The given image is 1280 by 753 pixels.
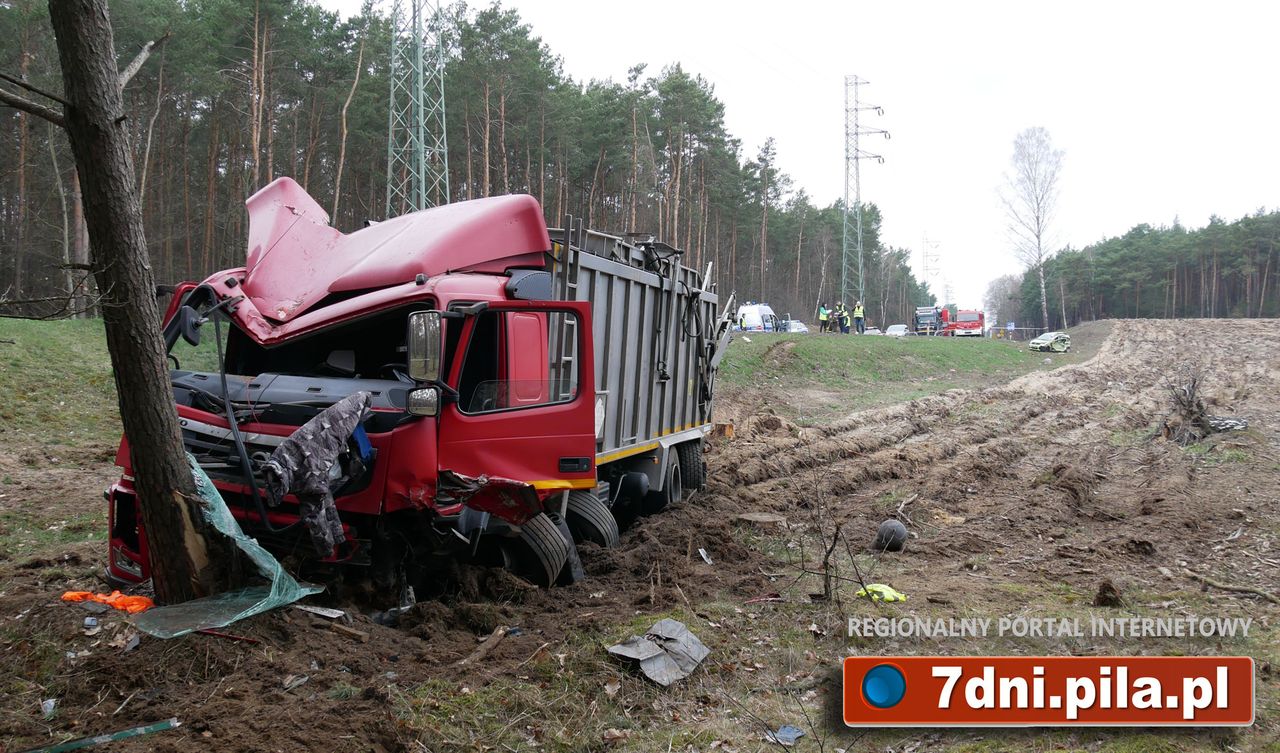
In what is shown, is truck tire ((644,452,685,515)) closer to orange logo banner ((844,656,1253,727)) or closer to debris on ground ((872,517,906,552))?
debris on ground ((872,517,906,552))

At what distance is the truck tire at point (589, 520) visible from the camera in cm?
702

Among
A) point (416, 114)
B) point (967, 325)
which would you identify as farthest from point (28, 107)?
point (967, 325)

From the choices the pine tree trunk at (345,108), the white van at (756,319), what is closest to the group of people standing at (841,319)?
the white van at (756,319)

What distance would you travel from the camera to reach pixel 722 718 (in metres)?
4.29

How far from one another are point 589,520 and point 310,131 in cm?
2618

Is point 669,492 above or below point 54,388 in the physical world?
below

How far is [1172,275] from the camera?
236 ft

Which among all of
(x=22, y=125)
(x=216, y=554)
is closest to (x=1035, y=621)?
(x=216, y=554)

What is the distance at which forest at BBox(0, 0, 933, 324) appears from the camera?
2436 cm

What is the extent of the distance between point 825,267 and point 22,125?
5775 cm

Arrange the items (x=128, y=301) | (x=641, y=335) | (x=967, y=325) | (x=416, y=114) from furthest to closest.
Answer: (x=967, y=325) → (x=416, y=114) → (x=641, y=335) → (x=128, y=301)

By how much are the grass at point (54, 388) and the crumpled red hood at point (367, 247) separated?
332 inches

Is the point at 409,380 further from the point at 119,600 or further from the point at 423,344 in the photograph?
the point at 119,600

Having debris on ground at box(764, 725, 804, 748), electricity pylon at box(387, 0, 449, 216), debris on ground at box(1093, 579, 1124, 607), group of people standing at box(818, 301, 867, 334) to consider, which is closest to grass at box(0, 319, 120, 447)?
electricity pylon at box(387, 0, 449, 216)
